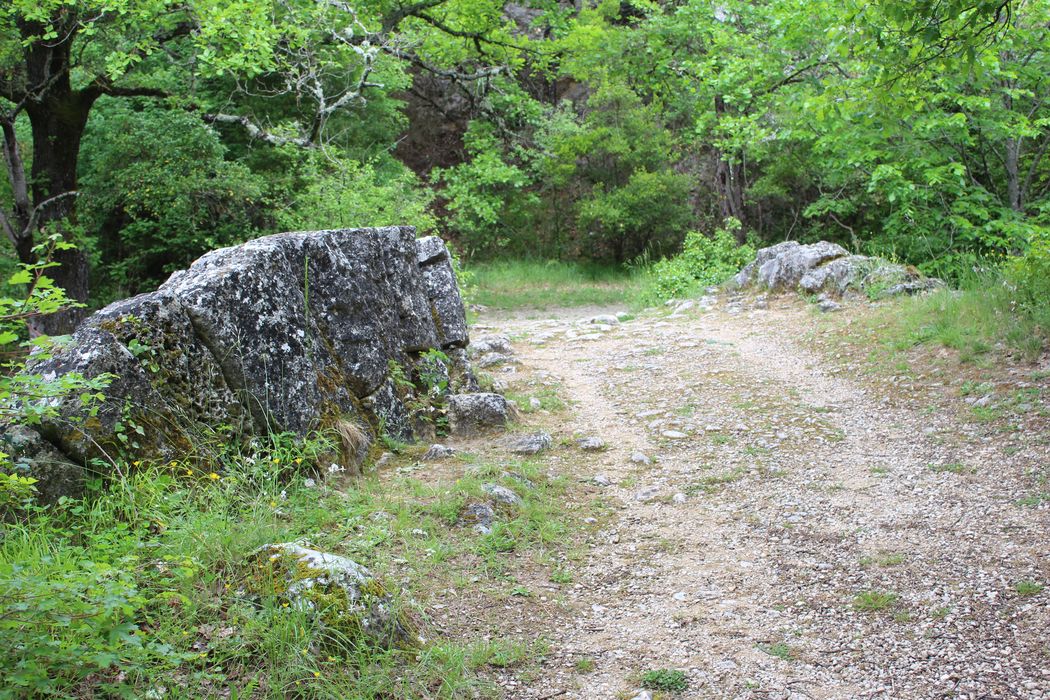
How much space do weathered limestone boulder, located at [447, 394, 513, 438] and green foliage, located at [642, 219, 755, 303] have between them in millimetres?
7653

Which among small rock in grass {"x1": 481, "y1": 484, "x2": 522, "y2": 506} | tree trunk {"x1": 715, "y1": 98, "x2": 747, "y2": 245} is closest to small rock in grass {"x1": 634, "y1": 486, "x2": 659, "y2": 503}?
small rock in grass {"x1": 481, "y1": 484, "x2": 522, "y2": 506}

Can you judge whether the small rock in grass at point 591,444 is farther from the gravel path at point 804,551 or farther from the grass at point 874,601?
the grass at point 874,601

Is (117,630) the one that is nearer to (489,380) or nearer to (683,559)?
(683,559)

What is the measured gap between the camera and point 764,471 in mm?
5707

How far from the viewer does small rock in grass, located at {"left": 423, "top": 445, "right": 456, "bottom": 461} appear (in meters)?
5.73

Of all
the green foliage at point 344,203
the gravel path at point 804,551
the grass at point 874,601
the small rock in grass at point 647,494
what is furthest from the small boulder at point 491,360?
the grass at point 874,601

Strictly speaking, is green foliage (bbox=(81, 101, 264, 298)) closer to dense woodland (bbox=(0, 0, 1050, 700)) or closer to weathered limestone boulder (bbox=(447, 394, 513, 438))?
dense woodland (bbox=(0, 0, 1050, 700))

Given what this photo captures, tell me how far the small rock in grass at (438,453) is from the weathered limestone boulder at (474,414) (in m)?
0.52

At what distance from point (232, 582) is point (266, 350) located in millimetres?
1883

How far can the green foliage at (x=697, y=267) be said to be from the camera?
549 inches

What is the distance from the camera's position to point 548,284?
17.4 meters

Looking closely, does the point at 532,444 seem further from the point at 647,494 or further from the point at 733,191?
the point at 733,191

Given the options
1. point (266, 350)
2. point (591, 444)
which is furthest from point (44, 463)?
point (591, 444)

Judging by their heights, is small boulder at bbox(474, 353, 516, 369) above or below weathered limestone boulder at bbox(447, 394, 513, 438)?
below
